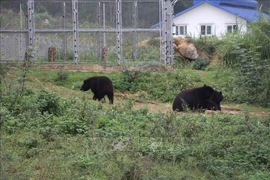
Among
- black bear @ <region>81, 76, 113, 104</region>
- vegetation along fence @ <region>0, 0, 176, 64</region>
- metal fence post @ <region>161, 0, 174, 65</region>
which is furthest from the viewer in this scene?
metal fence post @ <region>161, 0, 174, 65</region>

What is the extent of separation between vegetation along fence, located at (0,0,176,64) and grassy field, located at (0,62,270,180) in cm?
1101

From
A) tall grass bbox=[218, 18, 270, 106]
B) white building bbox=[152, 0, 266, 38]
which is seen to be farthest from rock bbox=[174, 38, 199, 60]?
white building bbox=[152, 0, 266, 38]

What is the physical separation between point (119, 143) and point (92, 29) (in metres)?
16.3

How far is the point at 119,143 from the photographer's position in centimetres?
1039

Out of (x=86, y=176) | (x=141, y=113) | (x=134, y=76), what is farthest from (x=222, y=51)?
(x=86, y=176)

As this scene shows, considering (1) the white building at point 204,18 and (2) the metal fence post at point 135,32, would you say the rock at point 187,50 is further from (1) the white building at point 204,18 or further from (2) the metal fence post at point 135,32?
(1) the white building at point 204,18

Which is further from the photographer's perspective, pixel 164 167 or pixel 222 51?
pixel 222 51

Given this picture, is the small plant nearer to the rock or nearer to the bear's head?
the bear's head

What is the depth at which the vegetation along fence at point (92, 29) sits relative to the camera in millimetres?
26344

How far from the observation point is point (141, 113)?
1443cm

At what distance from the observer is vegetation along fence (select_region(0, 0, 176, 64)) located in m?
26.3

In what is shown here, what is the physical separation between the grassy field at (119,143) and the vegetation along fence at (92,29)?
36.1 feet

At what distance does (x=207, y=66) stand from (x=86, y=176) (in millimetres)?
23124

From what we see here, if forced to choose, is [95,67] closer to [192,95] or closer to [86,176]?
[192,95]
